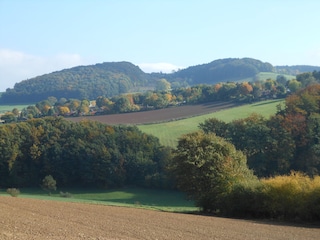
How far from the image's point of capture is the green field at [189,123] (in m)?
89.5

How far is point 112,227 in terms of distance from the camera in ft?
75.0

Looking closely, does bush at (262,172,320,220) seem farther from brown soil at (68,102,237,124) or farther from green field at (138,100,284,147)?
brown soil at (68,102,237,124)

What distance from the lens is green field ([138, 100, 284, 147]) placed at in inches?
3525

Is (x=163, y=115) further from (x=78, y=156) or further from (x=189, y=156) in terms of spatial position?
(x=189, y=156)

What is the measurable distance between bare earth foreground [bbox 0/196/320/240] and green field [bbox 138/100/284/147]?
2225 inches

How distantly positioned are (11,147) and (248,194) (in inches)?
2312

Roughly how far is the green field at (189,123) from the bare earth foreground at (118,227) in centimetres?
5652

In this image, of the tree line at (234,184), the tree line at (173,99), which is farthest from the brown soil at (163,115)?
the tree line at (234,184)

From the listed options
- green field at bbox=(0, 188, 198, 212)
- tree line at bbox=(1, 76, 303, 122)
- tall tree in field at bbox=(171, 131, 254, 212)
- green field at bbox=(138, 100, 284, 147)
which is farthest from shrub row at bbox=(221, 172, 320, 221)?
tree line at bbox=(1, 76, 303, 122)

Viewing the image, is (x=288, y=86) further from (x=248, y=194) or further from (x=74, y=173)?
(x=248, y=194)

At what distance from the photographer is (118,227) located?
75.9 ft

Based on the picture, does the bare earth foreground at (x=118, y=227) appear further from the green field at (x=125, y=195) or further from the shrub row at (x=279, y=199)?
the green field at (x=125, y=195)

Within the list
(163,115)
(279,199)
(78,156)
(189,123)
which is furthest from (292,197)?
(163,115)

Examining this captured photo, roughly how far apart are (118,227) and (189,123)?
74.9m
